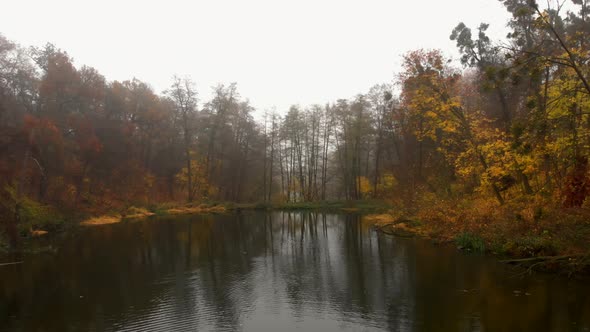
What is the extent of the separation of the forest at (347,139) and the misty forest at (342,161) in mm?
124

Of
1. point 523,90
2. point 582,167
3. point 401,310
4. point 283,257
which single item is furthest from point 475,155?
point 401,310

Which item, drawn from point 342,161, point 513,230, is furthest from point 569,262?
point 342,161

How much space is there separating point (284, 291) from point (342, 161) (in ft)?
120

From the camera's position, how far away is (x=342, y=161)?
1853 inches

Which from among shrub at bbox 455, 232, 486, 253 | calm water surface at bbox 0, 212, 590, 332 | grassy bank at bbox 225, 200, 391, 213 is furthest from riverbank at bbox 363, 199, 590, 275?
grassy bank at bbox 225, 200, 391, 213

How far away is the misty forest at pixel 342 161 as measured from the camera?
11.6 m

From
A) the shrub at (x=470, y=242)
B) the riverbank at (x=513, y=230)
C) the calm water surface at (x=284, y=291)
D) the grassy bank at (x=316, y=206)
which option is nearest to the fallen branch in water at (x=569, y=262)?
the riverbank at (x=513, y=230)

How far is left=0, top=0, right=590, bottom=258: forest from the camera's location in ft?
42.0

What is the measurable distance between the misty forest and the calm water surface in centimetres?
17

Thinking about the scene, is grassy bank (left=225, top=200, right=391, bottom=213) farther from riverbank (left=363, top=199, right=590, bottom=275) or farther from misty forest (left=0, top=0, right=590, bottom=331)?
riverbank (left=363, top=199, right=590, bottom=275)

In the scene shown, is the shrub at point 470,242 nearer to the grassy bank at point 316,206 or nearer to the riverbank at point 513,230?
the riverbank at point 513,230

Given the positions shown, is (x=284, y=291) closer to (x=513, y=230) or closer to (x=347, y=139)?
(x=513, y=230)

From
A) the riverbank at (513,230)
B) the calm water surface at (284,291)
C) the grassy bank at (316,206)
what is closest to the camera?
the calm water surface at (284,291)

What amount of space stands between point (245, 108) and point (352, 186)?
1559cm
